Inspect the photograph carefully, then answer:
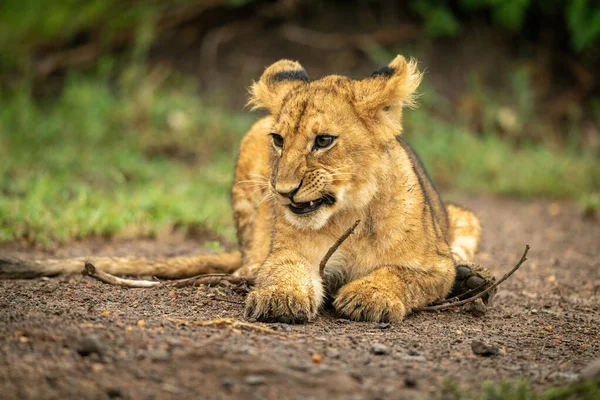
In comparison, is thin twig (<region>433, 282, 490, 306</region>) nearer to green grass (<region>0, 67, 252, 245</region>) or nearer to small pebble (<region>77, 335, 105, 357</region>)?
small pebble (<region>77, 335, 105, 357</region>)

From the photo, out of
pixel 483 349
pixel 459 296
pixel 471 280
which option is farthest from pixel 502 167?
pixel 483 349

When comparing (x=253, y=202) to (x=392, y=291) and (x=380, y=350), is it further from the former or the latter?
(x=380, y=350)

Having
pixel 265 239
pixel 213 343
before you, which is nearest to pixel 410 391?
pixel 213 343

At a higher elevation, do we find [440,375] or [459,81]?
[459,81]

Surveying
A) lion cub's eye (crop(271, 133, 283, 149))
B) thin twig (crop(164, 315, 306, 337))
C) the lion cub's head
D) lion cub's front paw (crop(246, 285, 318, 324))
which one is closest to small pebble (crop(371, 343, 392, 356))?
thin twig (crop(164, 315, 306, 337))

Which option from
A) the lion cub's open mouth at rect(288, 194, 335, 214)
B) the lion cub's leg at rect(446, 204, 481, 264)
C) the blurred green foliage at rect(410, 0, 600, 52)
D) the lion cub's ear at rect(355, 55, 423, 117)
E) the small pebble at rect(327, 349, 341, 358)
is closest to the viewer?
the small pebble at rect(327, 349, 341, 358)

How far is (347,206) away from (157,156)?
6203mm

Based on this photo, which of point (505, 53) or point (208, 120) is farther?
point (505, 53)

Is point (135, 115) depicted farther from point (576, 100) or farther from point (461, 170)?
point (576, 100)

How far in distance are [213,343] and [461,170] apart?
7.60 meters

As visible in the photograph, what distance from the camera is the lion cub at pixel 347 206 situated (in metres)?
4.37

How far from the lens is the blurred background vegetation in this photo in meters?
9.89

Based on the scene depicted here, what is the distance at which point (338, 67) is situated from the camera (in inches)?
505

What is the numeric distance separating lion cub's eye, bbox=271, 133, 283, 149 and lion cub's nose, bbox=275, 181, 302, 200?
1.29ft
